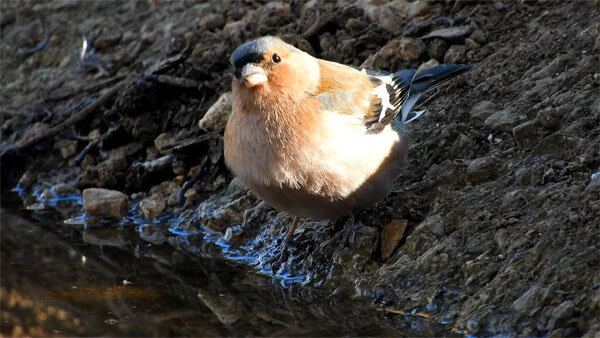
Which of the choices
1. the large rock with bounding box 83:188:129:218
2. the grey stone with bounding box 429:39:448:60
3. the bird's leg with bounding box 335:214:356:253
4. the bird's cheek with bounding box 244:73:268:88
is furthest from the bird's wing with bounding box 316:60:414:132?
the large rock with bounding box 83:188:129:218

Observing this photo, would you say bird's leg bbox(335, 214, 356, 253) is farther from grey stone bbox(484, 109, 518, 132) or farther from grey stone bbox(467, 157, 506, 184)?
grey stone bbox(484, 109, 518, 132)

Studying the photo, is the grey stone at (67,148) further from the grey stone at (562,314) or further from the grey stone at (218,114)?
the grey stone at (562,314)

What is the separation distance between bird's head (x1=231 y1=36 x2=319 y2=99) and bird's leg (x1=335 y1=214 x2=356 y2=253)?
89cm

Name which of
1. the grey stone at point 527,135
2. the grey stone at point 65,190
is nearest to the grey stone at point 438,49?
the grey stone at point 527,135

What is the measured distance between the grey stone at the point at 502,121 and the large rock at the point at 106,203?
3.24 metres

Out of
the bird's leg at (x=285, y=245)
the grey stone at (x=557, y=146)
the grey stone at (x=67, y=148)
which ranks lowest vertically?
the grey stone at (x=67, y=148)

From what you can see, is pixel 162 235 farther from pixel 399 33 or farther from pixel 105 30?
pixel 105 30

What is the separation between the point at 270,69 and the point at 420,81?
1.41 m

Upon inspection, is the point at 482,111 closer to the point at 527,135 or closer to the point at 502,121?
the point at 502,121

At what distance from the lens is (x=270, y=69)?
506 centimetres

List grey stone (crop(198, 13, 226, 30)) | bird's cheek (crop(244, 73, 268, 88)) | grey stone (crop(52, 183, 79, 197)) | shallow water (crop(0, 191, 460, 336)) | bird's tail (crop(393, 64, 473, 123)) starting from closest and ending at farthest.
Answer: shallow water (crop(0, 191, 460, 336)) < bird's cheek (crop(244, 73, 268, 88)) < bird's tail (crop(393, 64, 473, 123)) < grey stone (crop(52, 183, 79, 197)) < grey stone (crop(198, 13, 226, 30))

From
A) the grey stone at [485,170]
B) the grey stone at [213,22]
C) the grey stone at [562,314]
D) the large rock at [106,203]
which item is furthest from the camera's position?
the grey stone at [213,22]

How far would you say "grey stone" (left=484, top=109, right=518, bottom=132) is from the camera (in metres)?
5.38

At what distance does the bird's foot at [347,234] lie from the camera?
17.1 feet
